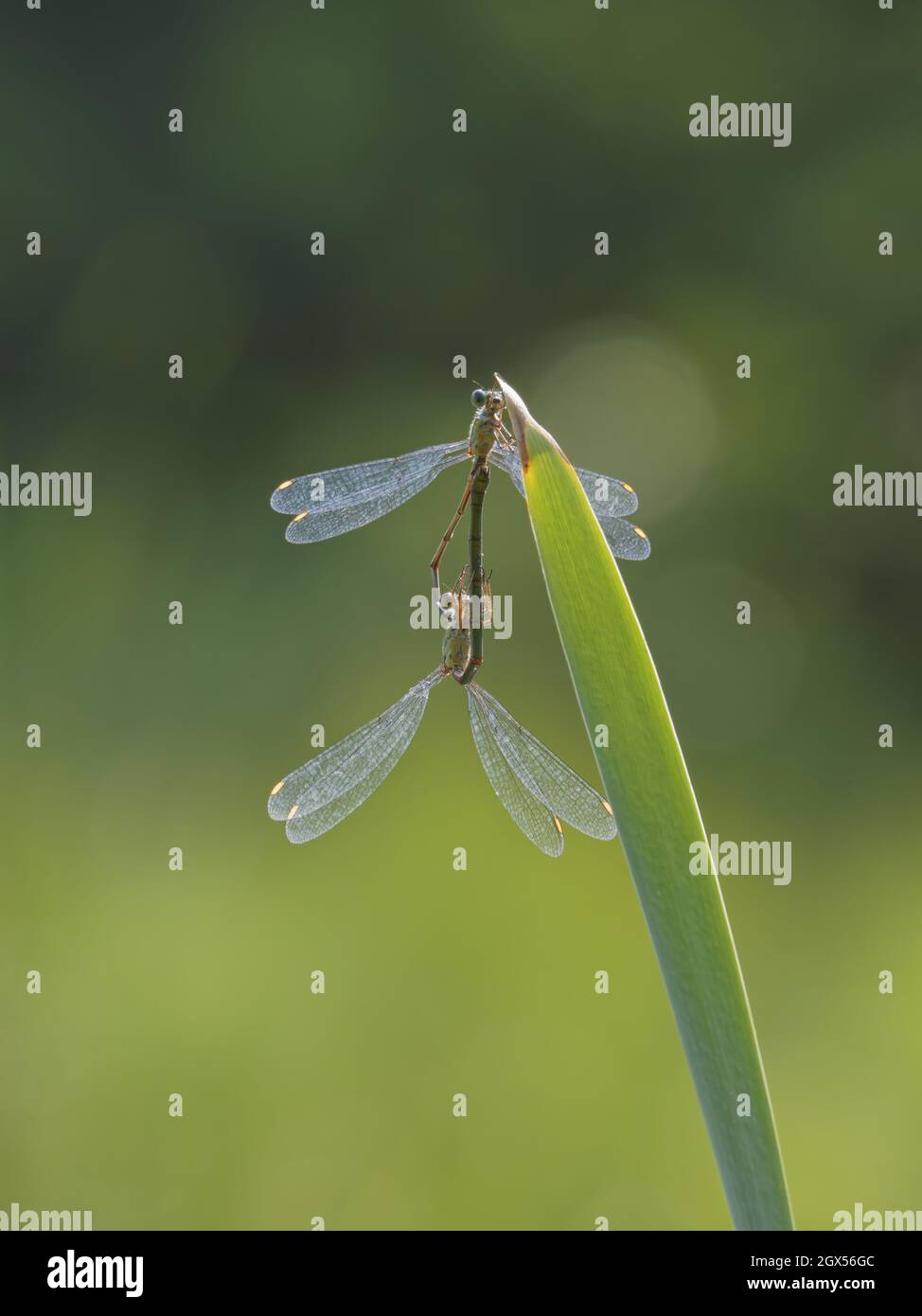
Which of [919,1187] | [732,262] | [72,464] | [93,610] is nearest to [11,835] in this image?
[93,610]

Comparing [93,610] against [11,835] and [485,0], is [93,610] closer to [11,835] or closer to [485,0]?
[11,835]

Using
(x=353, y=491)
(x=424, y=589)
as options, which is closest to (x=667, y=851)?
(x=353, y=491)

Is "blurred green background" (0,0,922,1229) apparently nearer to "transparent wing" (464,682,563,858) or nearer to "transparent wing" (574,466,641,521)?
"transparent wing" (464,682,563,858)

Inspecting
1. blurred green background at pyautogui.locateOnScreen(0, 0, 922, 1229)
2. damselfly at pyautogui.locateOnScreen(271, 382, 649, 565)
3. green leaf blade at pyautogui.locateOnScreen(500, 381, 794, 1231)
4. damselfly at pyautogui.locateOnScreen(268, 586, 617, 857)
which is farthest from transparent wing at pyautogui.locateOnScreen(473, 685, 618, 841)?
blurred green background at pyautogui.locateOnScreen(0, 0, 922, 1229)

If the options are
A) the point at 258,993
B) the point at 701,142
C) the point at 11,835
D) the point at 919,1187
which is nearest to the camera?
the point at 919,1187

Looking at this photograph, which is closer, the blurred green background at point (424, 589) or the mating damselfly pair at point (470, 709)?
the mating damselfly pair at point (470, 709)

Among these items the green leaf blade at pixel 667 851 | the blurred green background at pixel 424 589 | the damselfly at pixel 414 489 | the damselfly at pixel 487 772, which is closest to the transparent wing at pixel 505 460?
the damselfly at pixel 414 489

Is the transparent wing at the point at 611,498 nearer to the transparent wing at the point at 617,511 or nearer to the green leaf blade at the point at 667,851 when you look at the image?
the transparent wing at the point at 617,511
